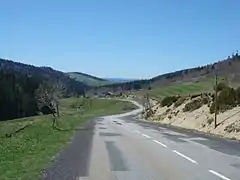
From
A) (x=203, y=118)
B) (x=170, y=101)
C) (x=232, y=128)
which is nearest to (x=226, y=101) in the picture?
(x=203, y=118)

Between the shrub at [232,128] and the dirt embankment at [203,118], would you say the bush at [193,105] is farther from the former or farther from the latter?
the shrub at [232,128]

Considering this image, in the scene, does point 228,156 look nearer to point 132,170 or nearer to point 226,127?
point 132,170

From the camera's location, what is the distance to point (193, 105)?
63.8 m

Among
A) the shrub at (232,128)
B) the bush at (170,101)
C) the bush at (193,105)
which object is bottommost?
the shrub at (232,128)

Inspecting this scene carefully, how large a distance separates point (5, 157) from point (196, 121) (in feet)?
120

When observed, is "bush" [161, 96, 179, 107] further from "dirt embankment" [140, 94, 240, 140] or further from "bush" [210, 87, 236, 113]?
"bush" [210, 87, 236, 113]

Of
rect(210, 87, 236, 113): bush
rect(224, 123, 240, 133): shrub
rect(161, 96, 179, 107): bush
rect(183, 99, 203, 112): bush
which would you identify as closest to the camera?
rect(224, 123, 240, 133): shrub

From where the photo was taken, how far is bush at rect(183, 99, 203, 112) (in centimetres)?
6208

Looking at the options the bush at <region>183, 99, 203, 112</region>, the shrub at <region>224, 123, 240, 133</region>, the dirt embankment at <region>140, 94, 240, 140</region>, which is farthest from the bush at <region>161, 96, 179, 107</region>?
the shrub at <region>224, 123, 240, 133</region>

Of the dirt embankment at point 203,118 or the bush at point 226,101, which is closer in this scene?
the dirt embankment at point 203,118

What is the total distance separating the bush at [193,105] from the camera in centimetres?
6208

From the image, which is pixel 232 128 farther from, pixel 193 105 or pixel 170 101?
pixel 170 101

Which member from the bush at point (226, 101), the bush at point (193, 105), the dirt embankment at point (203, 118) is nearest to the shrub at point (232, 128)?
the dirt embankment at point (203, 118)

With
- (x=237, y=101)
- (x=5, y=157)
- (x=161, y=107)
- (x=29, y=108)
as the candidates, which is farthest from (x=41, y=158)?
(x=29, y=108)
